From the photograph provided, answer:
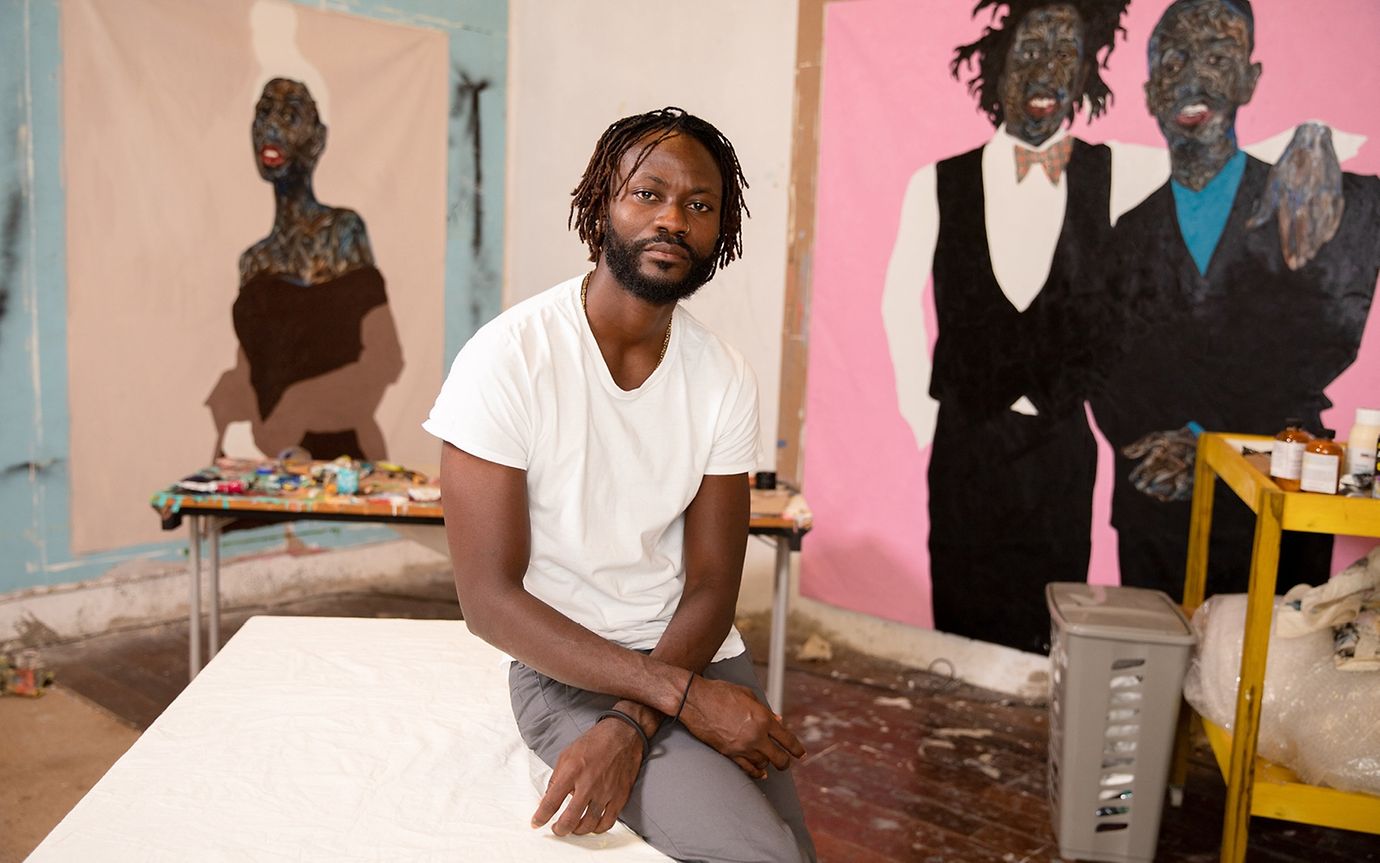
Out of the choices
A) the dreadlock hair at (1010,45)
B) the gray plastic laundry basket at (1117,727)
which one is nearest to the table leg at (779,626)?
the gray plastic laundry basket at (1117,727)

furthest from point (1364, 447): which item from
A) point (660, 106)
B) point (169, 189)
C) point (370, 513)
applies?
point (169, 189)

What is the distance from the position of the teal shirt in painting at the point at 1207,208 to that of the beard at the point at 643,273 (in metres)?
2.03

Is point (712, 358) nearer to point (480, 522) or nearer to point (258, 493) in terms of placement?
point (480, 522)

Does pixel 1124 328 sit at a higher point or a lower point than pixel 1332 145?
lower

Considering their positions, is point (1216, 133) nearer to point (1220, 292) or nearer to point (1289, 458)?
point (1220, 292)

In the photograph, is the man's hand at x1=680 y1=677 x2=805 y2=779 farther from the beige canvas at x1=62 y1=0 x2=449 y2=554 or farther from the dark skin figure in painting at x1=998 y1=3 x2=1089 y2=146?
the beige canvas at x1=62 y1=0 x2=449 y2=554

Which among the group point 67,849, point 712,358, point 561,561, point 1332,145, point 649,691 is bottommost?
point 67,849

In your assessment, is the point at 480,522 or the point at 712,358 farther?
the point at 712,358

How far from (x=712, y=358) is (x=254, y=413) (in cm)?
300

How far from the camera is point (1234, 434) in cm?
317

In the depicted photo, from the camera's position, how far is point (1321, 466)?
7.54 ft

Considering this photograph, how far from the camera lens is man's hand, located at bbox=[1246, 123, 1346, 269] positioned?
122 inches

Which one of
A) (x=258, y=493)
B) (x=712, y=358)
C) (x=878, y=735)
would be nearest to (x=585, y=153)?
(x=258, y=493)

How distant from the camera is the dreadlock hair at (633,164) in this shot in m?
1.82
